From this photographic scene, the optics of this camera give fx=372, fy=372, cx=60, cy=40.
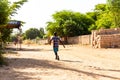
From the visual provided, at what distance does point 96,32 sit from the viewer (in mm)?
38625

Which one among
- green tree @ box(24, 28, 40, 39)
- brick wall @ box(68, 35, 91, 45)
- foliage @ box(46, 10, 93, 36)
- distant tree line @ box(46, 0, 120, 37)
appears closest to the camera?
brick wall @ box(68, 35, 91, 45)

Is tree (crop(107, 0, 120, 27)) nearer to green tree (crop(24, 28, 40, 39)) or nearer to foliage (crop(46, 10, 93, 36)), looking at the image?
foliage (crop(46, 10, 93, 36))

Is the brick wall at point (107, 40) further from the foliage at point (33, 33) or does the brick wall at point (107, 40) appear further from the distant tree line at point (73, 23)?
the foliage at point (33, 33)

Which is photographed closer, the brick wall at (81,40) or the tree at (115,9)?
the brick wall at (81,40)

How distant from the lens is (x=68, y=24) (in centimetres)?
6512

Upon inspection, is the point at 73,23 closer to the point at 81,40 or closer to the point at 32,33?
the point at 81,40

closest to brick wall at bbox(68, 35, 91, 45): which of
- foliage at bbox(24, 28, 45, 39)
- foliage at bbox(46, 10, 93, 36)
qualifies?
foliage at bbox(46, 10, 93, 36)

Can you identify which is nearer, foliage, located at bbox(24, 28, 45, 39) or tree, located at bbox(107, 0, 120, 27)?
tree, located at bbox(107, 0, 120, 27)

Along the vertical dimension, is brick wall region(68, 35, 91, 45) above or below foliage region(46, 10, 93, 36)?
below

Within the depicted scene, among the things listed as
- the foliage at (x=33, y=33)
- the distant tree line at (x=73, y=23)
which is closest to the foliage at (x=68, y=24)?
the distant tree line at (x=73, y=23)

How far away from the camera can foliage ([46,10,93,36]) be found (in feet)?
213

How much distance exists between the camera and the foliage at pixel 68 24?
64.8m

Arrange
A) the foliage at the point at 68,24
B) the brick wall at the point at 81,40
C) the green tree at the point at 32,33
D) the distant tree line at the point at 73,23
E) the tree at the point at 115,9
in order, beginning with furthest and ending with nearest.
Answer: the green tree at the point at 32,33, the foliage at the point at 68,24, the distant tree line at the point at 73,23, the tree at the point at 115,9, the brick wall at the point at 81,40

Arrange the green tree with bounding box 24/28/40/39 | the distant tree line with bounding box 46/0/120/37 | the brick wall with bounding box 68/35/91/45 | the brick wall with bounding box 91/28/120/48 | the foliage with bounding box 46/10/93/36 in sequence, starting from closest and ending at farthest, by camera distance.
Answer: the brick wall with bounding box 91/28/120/48 < the brick wall with bounding box 68/35/91/45 < the distant tree line with bounding box 46/0/120/37 < the foliage with bounding box 46/10/93/36 < the green tree with bounding box 24/28/40/39
